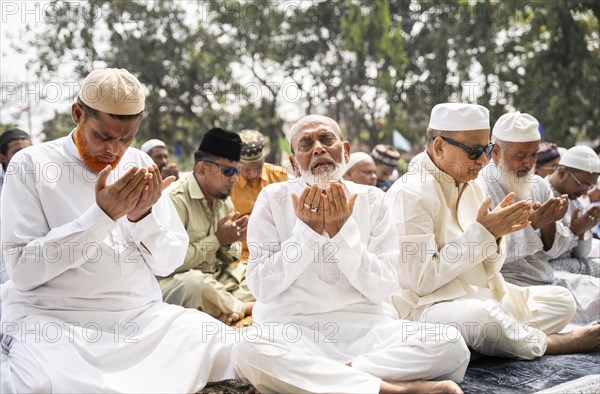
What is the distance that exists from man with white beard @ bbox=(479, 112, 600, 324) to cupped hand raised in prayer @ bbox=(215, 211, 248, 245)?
7.17 feet

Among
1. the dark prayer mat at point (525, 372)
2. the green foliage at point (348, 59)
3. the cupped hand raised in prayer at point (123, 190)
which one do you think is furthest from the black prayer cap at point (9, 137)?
the green foliage at point (348, 59)

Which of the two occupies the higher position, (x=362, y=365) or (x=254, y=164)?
(x=254, y=164)

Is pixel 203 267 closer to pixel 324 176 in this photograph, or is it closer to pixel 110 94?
pixel 324 176

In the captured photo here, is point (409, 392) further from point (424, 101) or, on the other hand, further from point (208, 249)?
point (424, 101)

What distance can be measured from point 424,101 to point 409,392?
65.0 feet

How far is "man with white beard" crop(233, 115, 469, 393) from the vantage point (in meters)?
3.41

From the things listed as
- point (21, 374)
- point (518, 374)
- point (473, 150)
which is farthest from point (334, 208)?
point (21, 374)

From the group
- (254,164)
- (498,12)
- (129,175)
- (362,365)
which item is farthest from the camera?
(498,12)

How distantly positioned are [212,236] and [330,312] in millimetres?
2046

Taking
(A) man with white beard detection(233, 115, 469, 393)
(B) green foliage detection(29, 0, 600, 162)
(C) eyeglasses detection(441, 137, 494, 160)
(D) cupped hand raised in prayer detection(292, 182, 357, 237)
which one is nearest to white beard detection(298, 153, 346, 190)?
(A) man with white beard detection(233, 115, 469, 393)

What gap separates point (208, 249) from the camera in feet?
18.3

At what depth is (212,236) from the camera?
5.62 metres

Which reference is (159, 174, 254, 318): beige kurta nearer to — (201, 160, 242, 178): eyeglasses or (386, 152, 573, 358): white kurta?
(201, 160, 242, 178): eyeglasses

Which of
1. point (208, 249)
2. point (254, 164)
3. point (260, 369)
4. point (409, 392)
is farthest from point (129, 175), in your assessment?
point (254, 164)
